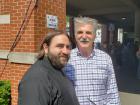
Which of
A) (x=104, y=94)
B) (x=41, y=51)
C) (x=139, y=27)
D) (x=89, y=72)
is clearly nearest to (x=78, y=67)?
(x=89, y=72)

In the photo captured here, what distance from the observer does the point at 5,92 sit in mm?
6785

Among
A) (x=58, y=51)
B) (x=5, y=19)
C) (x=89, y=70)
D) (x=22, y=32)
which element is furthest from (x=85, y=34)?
(x=5, y=19)

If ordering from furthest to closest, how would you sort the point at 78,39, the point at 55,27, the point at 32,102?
the point at 55,27
the point at 78,39
the point at 32,102

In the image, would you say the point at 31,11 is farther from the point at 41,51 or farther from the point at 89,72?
the point at 41,51

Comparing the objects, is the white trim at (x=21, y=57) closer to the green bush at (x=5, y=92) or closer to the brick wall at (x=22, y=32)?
the brick wall at (x=22, y=32)

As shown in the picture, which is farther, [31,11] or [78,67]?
[31,11]

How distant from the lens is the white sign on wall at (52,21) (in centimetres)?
690

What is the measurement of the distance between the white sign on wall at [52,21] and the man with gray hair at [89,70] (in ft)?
10.6

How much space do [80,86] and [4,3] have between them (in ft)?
13.4

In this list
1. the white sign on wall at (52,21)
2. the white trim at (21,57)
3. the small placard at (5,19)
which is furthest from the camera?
the small placard at (5,19)

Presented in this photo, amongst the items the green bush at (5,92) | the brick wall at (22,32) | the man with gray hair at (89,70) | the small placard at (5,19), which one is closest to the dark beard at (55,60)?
the man with gray hair at (89,70)

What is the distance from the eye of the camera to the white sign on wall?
22.6 ft

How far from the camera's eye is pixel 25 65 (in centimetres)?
681

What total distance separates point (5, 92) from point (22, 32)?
1.20 meters
